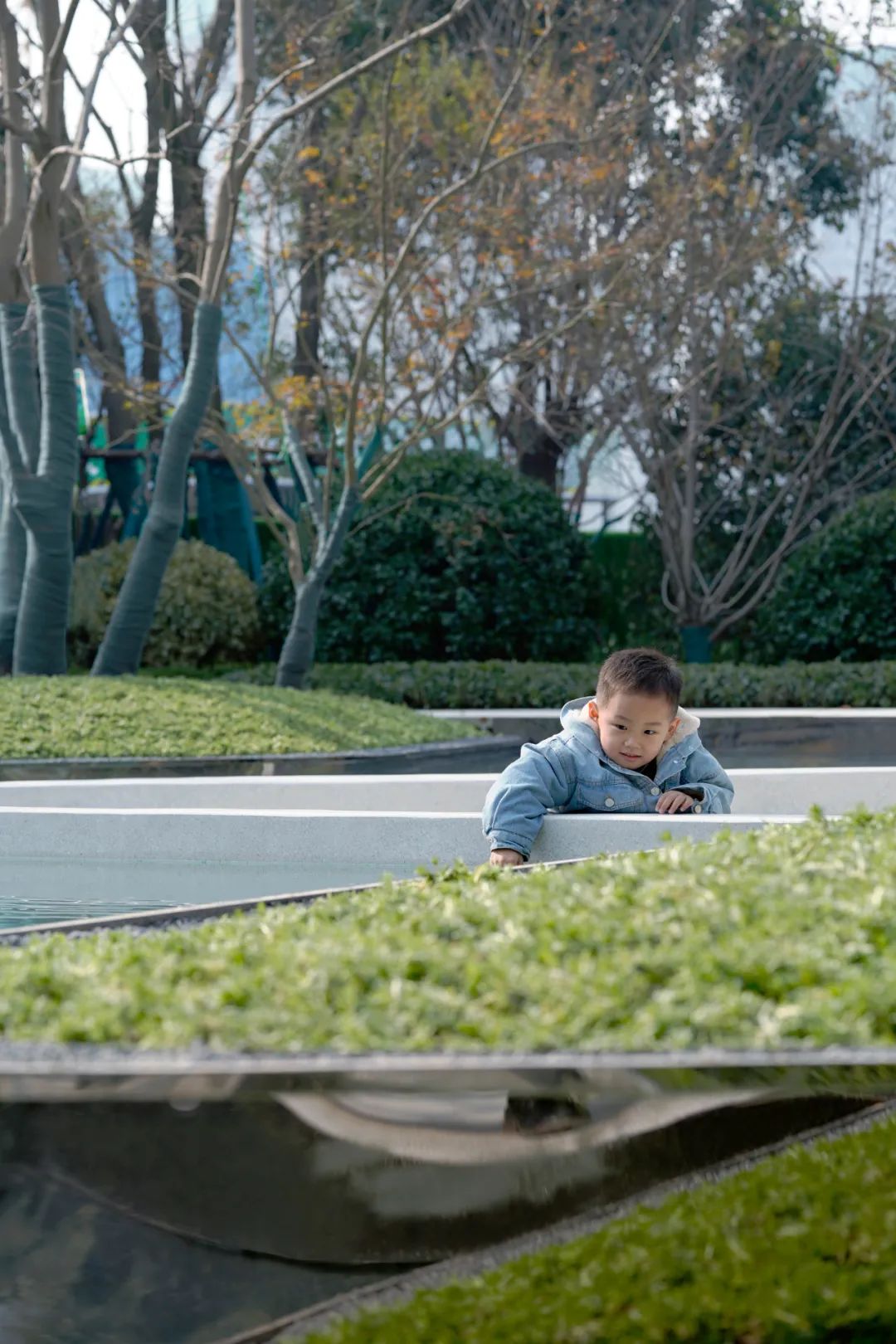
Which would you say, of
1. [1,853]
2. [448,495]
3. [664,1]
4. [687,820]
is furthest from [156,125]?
[687,820]

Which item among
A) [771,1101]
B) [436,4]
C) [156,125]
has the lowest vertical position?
[771,1101]

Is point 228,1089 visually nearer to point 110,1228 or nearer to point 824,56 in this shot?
point 110,1228

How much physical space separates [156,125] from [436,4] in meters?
4.61

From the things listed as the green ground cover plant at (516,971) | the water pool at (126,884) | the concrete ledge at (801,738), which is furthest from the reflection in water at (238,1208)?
the concrete ledge at (801,738)

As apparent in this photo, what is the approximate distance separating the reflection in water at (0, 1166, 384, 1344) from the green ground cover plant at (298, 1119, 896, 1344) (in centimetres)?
16

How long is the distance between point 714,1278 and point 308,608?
332 inches

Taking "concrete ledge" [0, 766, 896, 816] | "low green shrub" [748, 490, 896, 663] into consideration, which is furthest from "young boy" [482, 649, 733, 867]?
Result: "low green shrub" [748, 490, 896, 663]

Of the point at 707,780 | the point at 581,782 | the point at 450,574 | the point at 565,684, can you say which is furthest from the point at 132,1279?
the point at 450,574

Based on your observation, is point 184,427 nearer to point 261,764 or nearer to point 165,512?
point 165,512

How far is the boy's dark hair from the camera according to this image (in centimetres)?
410

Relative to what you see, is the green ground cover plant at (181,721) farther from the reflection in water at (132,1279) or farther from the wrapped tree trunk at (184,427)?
the reflection in water at (132,1279)

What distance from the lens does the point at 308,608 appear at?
1029 centimetres

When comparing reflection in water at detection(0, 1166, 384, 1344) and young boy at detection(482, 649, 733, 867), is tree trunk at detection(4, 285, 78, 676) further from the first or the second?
reflection in water at detection(0, 1166, 384, 1344)

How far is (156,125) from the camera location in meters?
13.1
